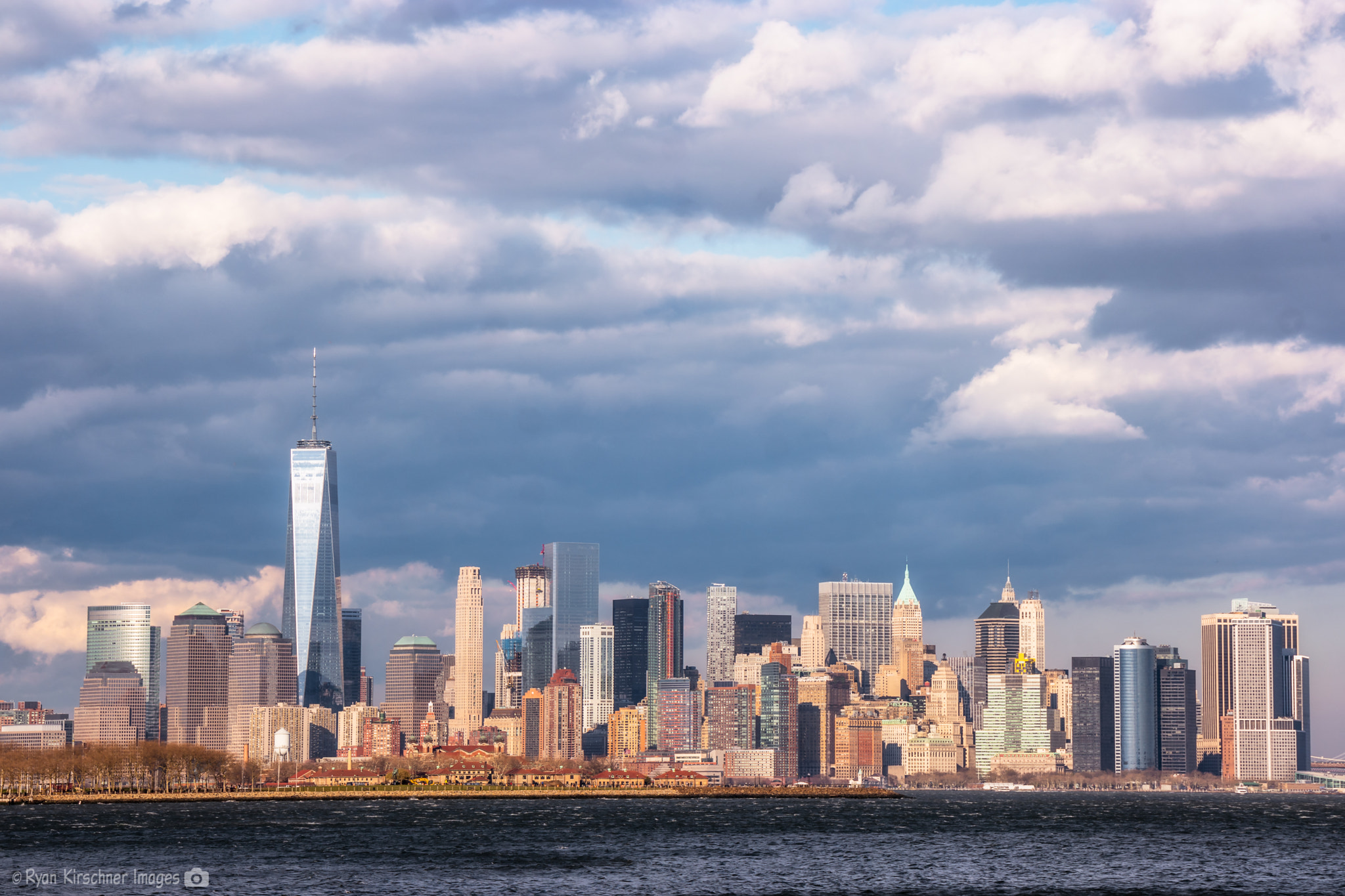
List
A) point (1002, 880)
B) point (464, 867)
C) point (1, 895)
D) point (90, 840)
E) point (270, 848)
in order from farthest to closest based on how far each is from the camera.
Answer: point (90, 840), point (270, 848), point (464, 867), point (1002, 880), point (1, 895)

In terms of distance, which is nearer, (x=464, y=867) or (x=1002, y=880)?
(x=1002, y=880)

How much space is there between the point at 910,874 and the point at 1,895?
7585 cm

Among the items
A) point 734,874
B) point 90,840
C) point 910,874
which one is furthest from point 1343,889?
point 90,840

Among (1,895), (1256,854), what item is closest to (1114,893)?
(1256,854)

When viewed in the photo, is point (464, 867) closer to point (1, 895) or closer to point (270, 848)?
point (270, 848)

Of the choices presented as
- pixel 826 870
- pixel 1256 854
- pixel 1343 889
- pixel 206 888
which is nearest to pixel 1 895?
pixel 206 888

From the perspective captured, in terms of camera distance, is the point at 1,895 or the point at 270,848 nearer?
the point at 1,895

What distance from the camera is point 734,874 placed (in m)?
150

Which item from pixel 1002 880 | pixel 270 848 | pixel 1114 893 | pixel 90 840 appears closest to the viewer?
pixel 1114 893

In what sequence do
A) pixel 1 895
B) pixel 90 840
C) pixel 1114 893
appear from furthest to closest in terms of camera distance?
1. pixel 90 840
2. pixel 1114 893
3. pixel 1 895

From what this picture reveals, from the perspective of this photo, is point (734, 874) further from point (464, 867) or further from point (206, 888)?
point (206, 888)

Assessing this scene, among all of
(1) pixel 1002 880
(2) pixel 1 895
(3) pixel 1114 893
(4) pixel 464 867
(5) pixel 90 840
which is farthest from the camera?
(5) pixel 90 840

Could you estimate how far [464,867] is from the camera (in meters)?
156

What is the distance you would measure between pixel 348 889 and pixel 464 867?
964 inches
